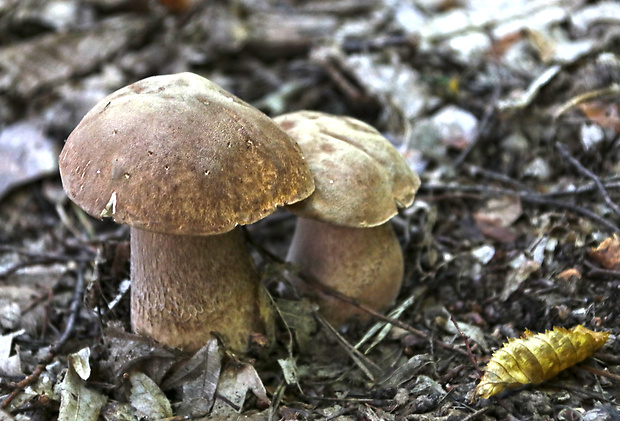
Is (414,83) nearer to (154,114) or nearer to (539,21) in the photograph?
(539,21)

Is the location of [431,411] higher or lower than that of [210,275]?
lower

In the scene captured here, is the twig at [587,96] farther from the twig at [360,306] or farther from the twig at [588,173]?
the twig at [360,306]

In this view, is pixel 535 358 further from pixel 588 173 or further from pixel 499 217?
pixel 588 173

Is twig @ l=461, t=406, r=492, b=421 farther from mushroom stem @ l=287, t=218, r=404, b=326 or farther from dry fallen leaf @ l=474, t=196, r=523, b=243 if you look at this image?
dry fallen leaf @ l=474, t=196, r=523, b=243

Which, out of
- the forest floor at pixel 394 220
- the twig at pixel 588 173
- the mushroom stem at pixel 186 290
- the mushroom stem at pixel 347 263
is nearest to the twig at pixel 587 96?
the forest floor at pixel 394 220

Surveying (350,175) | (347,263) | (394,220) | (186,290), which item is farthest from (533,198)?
(186,290)

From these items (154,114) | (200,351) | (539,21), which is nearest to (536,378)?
(200,351)
